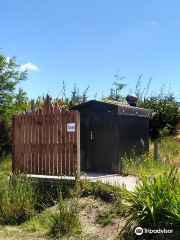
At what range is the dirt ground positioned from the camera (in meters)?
5.57

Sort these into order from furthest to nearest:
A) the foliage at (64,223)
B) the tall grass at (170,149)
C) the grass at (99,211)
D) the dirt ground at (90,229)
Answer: the tall grass at (170,149) < the foliage at (64,223) < the dirt ground at (90,229) < the grass at (99,211)

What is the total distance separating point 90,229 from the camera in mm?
5879

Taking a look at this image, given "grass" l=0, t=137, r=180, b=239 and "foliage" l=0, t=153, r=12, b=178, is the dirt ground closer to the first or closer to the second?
"grass" l=0, t=137, r=180, b=239

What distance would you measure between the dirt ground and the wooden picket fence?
1.30 m

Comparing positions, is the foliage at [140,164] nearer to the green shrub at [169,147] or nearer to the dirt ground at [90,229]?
the dirt ground at [90,229]

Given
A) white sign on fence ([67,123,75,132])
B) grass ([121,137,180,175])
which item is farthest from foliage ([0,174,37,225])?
grass ([121,137,180,175])

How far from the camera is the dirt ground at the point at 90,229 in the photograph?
5566mm

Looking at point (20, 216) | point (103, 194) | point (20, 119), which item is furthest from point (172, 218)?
point (20, 119)

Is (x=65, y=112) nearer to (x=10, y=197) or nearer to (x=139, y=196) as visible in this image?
(x=10, y=197)

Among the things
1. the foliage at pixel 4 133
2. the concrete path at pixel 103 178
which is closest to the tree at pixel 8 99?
the foliage at pixel 4 133

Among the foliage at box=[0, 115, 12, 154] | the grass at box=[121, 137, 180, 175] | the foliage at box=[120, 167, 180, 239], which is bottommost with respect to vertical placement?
the foliage at box=[120, 167, 180, 239]

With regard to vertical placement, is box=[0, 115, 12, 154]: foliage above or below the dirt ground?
above

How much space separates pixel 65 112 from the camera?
333 inches

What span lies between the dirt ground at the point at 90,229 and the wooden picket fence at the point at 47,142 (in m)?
1.30
